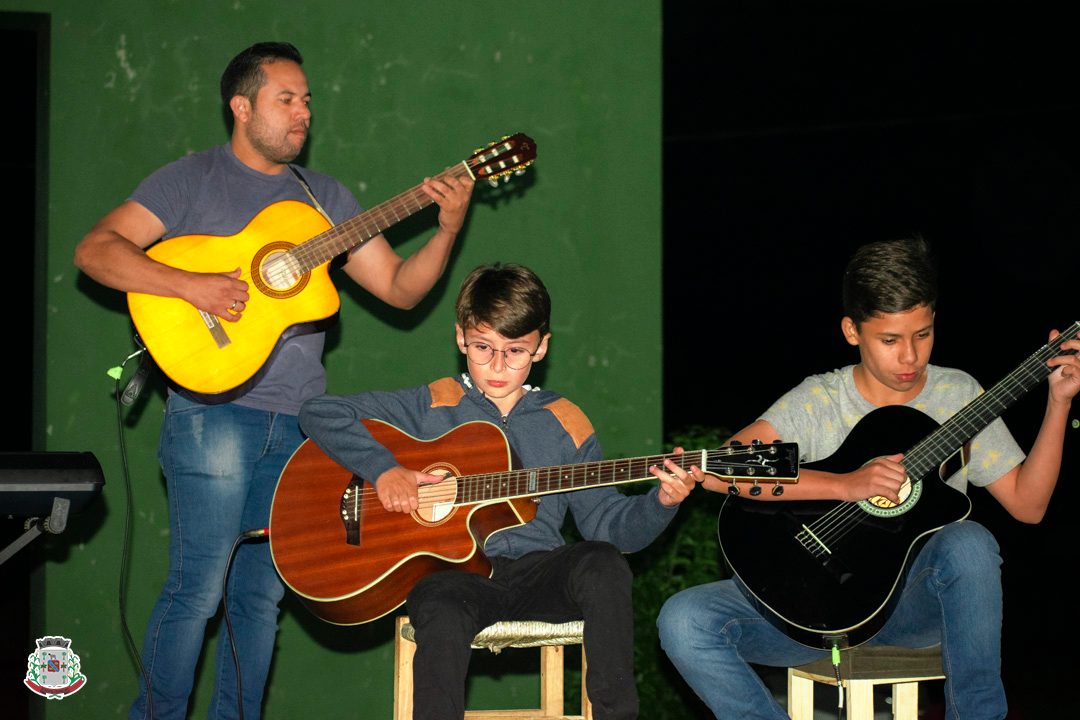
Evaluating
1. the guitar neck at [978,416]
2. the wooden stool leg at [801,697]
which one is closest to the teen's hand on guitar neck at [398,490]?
the wooden stool leg at [801,697]

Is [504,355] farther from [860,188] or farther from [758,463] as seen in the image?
[860,188]

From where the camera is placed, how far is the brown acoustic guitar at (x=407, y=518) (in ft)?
9.05

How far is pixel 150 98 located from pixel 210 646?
6.26 ft

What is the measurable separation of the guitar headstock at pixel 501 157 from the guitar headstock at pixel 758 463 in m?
1.08

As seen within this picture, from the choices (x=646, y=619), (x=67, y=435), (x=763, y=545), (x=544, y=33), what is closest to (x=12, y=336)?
(x=67, y=435)

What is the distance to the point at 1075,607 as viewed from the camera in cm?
724

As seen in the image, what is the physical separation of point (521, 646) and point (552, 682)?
0.46 m

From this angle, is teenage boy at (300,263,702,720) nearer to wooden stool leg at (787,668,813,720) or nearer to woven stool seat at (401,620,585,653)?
woven stool seat at (401,620,585,653)

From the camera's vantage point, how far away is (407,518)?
9.18 ft

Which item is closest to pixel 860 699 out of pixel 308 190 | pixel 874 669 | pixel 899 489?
pixel 874 669

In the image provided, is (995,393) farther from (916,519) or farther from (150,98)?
(150,98)

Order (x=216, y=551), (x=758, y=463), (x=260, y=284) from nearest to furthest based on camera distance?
(x=758, y=463) < (x=216, y=551) < (x=260, y=284)

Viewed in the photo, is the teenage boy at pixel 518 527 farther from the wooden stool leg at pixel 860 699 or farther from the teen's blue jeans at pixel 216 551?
the wooden stool leg at pixel 860 699

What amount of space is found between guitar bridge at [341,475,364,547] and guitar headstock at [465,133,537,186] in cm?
93
